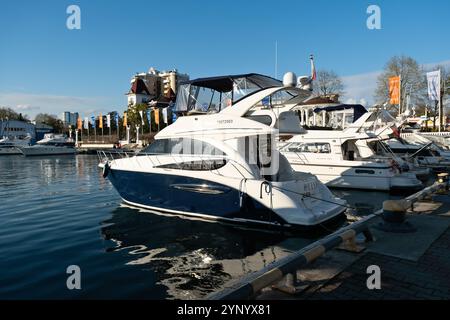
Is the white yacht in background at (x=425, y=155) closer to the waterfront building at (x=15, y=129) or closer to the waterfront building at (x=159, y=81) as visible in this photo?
the waterfront building at (x=159, y=81)

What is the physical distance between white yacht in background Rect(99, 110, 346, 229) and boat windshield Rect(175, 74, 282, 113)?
887 millimetres

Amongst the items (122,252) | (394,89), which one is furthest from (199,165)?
(394,89)

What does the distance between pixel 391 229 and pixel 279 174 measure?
4571 millimetres

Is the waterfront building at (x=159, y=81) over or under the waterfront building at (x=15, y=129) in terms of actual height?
over

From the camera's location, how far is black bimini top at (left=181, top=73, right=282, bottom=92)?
11120mm

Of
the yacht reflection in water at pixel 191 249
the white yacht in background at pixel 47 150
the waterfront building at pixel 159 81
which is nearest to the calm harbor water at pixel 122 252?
the yacht reflection in water at pixel 191 249

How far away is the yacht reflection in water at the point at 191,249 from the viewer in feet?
21.8

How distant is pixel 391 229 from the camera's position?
733 centimetres

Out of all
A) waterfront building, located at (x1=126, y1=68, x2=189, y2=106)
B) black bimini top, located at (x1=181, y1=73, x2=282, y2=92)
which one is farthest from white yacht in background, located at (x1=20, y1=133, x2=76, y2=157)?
black bimini top, located at (x1=181, y1=73, x2=282, y2=92)

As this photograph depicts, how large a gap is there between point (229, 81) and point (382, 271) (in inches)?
313

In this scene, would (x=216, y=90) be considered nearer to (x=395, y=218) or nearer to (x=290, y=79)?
(x=290, y=79)

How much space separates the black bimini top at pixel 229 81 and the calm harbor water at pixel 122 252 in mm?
4775
